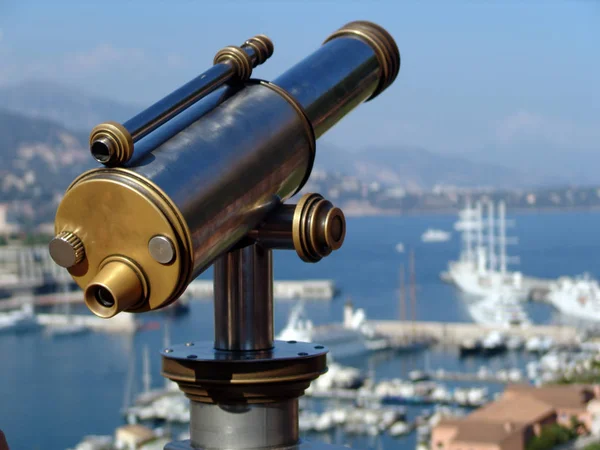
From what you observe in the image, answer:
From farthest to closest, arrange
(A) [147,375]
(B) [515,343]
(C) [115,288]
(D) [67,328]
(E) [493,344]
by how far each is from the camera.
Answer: (D) [67,328] → (B) [515,343] → (E) [493,344] → (A) [147,375] → (C) [115,288]

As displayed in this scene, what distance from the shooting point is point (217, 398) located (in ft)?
1.93

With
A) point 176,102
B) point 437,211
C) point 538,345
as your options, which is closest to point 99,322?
point 538,345

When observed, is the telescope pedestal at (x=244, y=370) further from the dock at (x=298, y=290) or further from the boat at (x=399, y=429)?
the dock at (x=298, y=290)

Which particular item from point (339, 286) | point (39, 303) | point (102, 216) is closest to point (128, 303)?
point (102, 216)

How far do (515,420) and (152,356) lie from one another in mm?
9447

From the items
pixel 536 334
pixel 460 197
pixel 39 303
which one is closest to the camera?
pixel 536 334

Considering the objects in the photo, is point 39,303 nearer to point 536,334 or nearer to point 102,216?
point 536,334

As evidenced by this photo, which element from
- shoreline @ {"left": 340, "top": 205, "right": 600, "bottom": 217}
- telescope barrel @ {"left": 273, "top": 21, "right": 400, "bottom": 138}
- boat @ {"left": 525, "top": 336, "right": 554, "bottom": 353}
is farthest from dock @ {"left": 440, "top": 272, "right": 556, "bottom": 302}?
shoreline @ {"left": 340, "top": 205, "right": 600, "bottom": 217}

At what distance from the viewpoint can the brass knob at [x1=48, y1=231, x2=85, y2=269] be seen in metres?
0.54

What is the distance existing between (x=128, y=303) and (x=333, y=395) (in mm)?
15999

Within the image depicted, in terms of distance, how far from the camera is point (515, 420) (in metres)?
11.7

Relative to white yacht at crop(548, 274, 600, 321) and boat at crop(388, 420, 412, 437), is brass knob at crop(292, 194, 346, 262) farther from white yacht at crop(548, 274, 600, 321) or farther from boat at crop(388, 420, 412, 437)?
white yacht at crop(548, 274, 600, 321)

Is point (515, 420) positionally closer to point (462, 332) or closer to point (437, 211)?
point (462, 332)

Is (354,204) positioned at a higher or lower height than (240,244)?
higher
